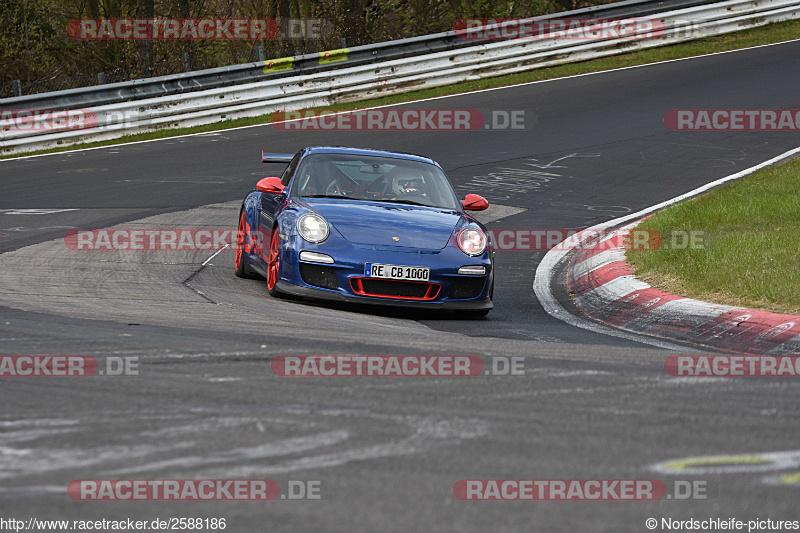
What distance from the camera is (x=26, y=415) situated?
3.43 meters

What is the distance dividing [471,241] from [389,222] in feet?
2.14

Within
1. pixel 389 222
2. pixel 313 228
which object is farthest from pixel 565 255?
pixel 313 228

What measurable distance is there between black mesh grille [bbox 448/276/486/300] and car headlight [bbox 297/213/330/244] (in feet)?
3.41

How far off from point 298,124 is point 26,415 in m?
16.4

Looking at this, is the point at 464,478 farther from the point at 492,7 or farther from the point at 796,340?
the point at 492,7

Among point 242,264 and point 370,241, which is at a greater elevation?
point 370,241

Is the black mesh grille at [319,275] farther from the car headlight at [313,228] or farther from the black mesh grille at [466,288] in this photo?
the black mesh grille at [466,288]

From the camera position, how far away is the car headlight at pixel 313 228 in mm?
7441

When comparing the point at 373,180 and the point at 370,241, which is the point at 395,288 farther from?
the point at 373,180

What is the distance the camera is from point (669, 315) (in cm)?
705

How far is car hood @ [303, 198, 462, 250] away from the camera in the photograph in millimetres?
7445

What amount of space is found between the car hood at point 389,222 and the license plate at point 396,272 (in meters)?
0.19

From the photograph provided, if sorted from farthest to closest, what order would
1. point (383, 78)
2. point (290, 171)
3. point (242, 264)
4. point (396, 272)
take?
1. point (383, 78)
2. point (290, 171)
3. point (242, 264)
4. point (396, 272)

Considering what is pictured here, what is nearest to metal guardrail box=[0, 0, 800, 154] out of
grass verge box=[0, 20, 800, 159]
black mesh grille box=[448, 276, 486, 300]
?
grass verge box=[0, 20, 800, 159]
